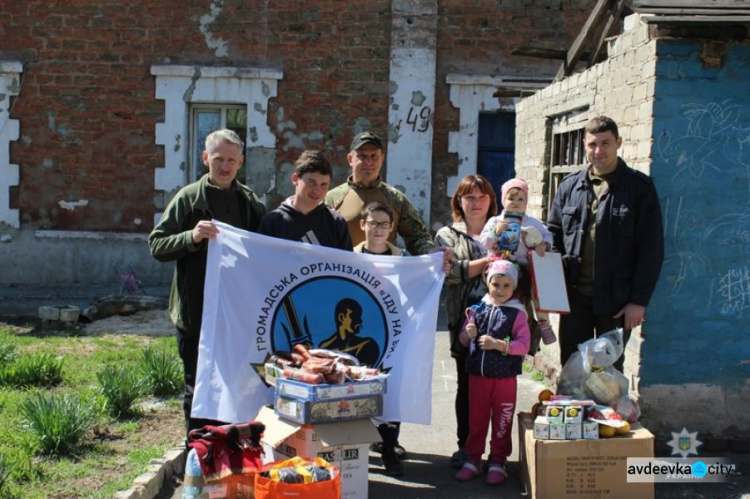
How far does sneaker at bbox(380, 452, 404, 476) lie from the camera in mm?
5473

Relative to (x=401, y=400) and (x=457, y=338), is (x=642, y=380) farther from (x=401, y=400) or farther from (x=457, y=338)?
(x=401, y=400)

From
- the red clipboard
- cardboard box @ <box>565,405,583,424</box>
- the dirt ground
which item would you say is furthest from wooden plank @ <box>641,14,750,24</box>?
the dirt ground

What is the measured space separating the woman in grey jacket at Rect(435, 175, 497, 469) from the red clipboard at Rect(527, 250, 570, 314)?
12.9 inches

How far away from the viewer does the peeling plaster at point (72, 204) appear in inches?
550

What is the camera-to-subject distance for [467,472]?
536cm

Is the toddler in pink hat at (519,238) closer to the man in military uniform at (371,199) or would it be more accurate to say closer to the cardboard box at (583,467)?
the man in military uniform at (371,199)

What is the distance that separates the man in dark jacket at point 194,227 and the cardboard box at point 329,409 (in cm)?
87

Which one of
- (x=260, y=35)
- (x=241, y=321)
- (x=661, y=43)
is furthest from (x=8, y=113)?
(x=661, y=43)

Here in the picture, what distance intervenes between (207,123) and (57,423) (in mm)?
9265

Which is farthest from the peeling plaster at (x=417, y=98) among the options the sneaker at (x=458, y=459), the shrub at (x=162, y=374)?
the sneaker at (x=458, y=459)

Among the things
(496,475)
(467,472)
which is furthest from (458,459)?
(496,475)

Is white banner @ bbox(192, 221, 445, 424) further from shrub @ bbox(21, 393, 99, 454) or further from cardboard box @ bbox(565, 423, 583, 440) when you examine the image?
shrub @ bbox(21, 393, 99, 454)

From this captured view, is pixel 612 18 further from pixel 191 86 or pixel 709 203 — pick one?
pixel 191 86

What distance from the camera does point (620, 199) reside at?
539 centimetres
